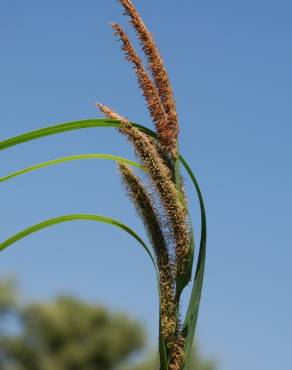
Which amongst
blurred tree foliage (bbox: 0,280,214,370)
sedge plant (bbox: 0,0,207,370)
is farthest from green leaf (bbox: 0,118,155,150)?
blurred tree foliage (bbox: 0,280,214,370)

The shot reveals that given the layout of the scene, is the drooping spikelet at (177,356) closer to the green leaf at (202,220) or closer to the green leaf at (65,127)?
the green leaf at (202,220)

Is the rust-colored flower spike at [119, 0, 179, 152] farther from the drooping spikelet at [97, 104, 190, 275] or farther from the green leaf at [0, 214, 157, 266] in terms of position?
the green leaf at [0, 214, 157, 266]

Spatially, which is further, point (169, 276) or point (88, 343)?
point (88, 343)

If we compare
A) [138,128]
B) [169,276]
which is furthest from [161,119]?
[169,276]

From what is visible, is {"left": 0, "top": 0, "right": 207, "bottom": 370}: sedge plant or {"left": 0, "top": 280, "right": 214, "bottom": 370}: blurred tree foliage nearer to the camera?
{"left": 0, "top": 0, "right": 207, "bottom": 370}: sedge plant

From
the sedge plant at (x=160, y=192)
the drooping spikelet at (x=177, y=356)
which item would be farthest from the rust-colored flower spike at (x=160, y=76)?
the drooping spikelet at (x=177, y=356)

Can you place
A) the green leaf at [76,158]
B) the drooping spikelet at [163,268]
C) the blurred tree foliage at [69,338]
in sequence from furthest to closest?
the blurred tree foliage at [69,338] → the green leaf at [76,158] → the drooping spikelet at [163,268]

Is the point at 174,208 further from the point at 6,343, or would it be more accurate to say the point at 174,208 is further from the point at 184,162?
the point at 6,343
